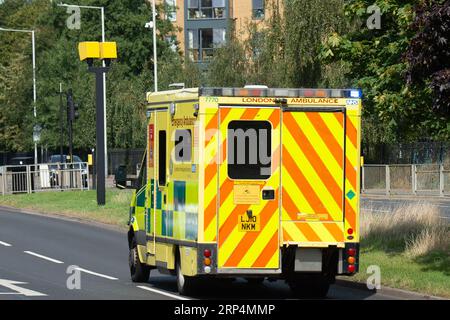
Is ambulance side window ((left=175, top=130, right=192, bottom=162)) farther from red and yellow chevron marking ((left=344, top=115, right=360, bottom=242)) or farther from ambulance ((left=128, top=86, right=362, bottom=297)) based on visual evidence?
red and yellow chevron marking ((left=344, top=115, right=360, bottom=242))

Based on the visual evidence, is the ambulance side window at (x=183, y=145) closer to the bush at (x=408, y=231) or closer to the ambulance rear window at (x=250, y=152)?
the ambulance rear window at (x=250, y=152)

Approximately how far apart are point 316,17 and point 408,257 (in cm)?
2980

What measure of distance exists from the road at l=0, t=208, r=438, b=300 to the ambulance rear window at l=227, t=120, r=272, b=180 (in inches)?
79.9

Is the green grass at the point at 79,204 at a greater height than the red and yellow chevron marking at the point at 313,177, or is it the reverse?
the red and yellow chevron marking at the point at 313,177

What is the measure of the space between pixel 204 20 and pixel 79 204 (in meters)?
50.4

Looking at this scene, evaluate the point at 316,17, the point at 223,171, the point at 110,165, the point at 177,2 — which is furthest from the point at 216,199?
the point at 177,2

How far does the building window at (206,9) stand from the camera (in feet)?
297

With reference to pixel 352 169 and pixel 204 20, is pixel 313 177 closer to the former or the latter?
pixel 352 169

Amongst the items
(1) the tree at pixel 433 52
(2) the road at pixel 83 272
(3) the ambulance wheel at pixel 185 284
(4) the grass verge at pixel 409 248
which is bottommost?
(2) the road at pixel 83 272

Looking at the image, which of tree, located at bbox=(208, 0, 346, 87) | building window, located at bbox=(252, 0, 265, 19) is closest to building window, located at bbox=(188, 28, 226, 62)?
building window, located at bbox=(252, 0, 265, 19)

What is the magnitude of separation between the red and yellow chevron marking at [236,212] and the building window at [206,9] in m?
73.6

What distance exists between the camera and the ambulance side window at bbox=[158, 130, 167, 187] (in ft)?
61.6

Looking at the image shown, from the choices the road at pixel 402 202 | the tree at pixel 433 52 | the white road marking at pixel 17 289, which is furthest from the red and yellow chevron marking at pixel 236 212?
the road at pixel 402 202

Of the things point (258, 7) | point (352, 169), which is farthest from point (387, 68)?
point (258, 7)
